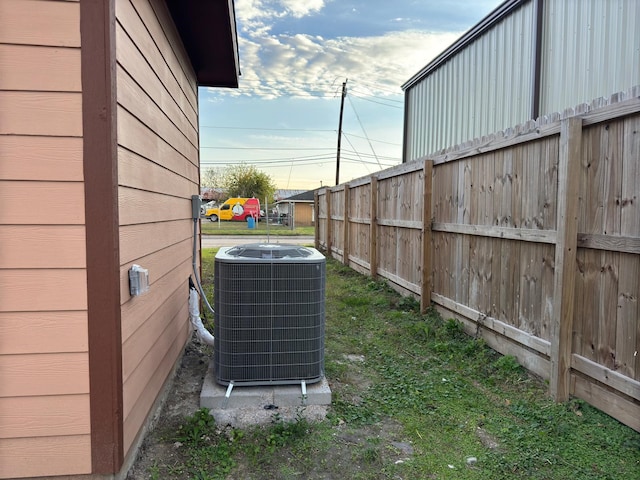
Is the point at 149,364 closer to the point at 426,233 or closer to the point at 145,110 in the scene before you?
the point at 145,110

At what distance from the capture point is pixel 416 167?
17.3ft

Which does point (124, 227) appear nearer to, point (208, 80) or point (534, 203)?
point (534, 203)

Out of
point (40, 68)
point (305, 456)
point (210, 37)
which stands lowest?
point (305, 456)

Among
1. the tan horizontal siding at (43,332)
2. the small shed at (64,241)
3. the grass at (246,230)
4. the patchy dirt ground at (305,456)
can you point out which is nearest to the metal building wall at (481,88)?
the patchy dirt ground at (305,456)

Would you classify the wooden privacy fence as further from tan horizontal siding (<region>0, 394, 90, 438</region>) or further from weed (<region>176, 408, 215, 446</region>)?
tan horizontal siding (<region>0, 394, 90, 438</region>)

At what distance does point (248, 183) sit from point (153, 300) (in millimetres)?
37600

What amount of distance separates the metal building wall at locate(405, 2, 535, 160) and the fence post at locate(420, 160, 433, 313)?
1596 mm

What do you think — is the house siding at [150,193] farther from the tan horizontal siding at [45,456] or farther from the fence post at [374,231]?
the fence post at [374,231]

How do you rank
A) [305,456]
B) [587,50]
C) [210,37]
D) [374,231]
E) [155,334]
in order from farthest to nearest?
[374,231]
[587,50]
[210,37]
[155,334]
[305,456]

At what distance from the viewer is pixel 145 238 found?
237 centimetres

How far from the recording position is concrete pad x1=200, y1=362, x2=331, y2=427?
2.62 metres

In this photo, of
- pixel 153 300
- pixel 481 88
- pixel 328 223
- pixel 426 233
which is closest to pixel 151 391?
pixel 153 300

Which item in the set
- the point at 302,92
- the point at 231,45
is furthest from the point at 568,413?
the point at 302,92

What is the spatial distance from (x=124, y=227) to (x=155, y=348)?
1.00 m
